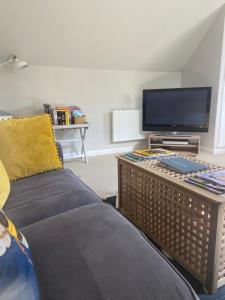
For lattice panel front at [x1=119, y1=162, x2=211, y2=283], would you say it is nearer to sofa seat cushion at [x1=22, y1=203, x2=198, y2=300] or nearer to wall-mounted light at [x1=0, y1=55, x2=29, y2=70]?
sofa seat cushion at [x1=22, y1=203, x2=198, y2=300]

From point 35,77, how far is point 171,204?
8.87 feet

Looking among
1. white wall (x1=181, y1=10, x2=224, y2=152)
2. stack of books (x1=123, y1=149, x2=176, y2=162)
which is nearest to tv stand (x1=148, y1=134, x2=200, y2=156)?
white wall (x1=181, y1=10, x2=224, y2=152)

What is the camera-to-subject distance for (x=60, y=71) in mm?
3248

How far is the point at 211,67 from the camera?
11.6ft

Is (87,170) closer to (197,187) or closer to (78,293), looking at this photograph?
(197,187)

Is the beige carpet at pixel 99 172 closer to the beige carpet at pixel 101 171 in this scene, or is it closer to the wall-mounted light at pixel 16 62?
the beige carpet at pixel 101 171

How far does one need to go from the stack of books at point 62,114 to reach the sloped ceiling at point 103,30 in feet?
2.17

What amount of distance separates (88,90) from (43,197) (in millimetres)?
2584

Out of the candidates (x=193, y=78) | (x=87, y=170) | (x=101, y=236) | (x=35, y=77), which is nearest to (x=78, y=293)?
(x=101, y=236)

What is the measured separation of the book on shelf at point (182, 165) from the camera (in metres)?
1.31

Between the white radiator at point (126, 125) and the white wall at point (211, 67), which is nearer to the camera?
the white wall at point (211, 67)

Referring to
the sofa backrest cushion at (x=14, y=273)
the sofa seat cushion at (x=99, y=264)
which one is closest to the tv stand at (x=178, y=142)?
the sofa seat cushion at (x=99, y=264)

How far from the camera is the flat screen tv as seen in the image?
11.3ft

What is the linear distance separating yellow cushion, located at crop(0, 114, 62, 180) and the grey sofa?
1.38ft
